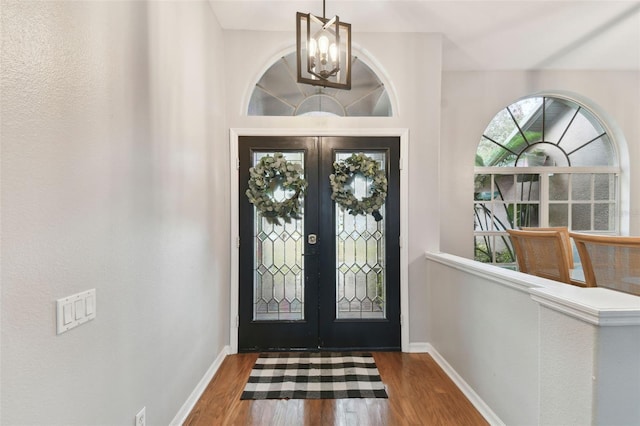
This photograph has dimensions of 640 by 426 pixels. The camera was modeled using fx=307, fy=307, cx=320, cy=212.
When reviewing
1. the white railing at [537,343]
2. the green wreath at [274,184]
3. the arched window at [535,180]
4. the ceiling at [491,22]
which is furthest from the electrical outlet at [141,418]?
the arched window at [535,180]

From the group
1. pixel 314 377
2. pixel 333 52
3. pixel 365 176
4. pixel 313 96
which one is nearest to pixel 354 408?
pixel 314 377

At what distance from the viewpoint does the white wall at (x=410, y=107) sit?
9.49 feet

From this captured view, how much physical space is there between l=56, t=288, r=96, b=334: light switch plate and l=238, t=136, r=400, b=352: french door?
5.75 ft

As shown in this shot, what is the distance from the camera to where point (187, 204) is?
2.05 meters

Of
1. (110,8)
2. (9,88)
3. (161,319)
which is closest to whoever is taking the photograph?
(9,88)

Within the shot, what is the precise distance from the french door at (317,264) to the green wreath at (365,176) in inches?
2.8

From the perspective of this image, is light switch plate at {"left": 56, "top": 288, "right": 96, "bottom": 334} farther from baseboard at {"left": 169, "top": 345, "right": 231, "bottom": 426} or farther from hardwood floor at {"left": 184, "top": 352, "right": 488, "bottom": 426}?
hardwood floor at {"left": 184, "top": 352, "right": 488, "bottom": 426}

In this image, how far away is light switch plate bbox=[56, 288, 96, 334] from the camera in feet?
3.28

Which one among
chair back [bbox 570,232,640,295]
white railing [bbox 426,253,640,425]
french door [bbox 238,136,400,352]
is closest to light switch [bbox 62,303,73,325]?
white railing [bbox 426,253,640,425]

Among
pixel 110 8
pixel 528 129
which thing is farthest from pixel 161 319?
pixel 528 129

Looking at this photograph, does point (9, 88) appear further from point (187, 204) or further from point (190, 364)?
point (190, 364)

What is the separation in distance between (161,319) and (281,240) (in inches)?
54.1

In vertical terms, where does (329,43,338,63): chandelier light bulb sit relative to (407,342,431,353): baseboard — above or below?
above

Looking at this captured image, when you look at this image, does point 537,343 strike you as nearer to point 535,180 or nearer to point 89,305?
point 89,305
